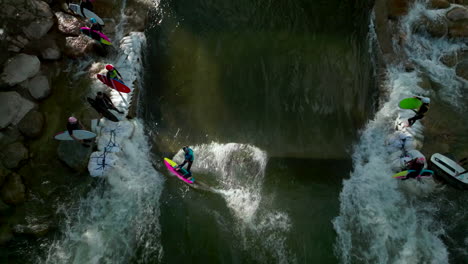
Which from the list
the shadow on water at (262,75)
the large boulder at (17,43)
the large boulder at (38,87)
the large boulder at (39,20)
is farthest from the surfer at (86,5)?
the large boulder at (38,87)

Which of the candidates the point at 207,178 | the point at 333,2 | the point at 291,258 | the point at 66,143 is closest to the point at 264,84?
the point at 207,178

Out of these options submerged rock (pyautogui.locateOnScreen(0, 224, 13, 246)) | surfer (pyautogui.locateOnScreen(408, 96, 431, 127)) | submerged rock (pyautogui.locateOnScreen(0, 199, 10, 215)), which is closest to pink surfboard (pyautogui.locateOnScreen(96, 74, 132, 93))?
submerged rock (pyautogui.locateOnScreen(0, 199, 10, 215))

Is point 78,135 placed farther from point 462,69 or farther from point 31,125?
point 462,69

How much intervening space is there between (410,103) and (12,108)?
11350 millimetres

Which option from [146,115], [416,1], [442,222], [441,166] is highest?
[416,1]

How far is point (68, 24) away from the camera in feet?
29.9

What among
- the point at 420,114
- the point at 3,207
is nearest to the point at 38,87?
the point at 3,207

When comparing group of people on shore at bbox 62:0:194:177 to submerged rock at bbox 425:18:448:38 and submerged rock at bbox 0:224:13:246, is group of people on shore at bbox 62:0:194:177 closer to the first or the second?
submerged rock at bbox 0:224:13:246

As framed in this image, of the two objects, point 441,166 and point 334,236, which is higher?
point 441,166

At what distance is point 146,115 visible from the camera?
8578 millimetres

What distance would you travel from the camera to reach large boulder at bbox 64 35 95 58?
28.9 feet

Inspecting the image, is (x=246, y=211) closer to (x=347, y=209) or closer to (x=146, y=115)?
(x=347, y=209)

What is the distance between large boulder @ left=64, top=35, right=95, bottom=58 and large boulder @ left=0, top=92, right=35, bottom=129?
1.93 meters

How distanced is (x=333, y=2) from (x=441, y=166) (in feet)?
21.4
